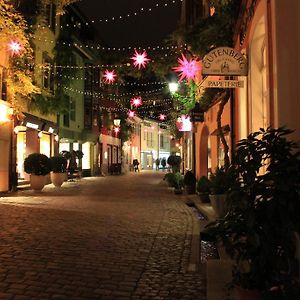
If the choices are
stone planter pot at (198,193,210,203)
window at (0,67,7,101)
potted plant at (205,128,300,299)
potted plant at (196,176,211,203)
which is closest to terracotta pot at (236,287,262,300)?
potted plant at (205,128,300,299)

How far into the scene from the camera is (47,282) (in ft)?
18.5

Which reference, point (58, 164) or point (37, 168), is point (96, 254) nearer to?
point (37, 168)

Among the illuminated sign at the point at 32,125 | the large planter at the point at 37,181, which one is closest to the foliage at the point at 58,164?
the illuminated sign at the point at 32,125

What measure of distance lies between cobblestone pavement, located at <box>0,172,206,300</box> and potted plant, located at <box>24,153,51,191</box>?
252 inches

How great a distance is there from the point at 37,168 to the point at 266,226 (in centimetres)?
1627

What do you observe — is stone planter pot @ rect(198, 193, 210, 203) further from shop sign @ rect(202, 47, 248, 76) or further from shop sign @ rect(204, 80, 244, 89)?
shop sign @ rect(202, 47, 248, 76)

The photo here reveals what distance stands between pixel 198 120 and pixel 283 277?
15.8m

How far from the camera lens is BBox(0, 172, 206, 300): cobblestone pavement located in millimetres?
5441

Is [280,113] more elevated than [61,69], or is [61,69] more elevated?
[61,69]

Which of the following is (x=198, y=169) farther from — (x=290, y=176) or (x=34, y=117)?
(x=290, y=176)

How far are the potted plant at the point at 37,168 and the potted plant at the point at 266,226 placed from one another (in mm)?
15821

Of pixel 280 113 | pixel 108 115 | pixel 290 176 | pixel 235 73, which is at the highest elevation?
pixel 108 115

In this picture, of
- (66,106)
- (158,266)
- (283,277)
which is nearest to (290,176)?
(283,277)

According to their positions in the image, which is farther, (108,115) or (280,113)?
→ (108,115)
